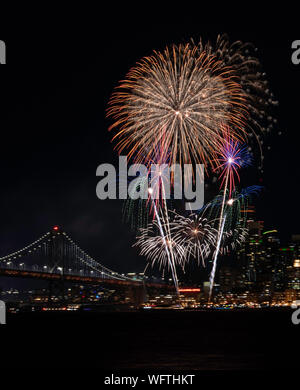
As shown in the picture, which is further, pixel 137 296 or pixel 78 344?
pixel 137 296

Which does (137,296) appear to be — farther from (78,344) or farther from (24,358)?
(24,358)

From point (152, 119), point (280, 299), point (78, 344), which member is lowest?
point (280, 299)

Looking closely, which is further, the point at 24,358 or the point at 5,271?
the point at 5,271
